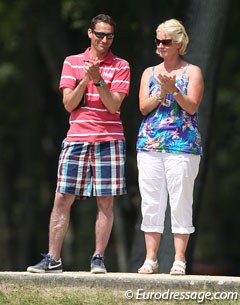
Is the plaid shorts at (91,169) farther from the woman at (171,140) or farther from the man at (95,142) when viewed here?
the woman at (171,140)

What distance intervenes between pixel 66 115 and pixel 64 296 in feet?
38.7

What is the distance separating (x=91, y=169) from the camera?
10094 mm

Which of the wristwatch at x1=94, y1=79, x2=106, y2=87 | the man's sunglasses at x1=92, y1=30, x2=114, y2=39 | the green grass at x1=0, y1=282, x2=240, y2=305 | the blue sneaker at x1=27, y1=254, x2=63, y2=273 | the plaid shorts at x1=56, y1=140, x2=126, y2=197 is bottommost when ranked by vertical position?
the green grass at x1=0, y1=282, x2=240, y2=305

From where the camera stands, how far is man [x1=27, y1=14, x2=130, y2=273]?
393 inches

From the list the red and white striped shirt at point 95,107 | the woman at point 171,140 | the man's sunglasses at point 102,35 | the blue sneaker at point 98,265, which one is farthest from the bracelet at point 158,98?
the blue sneaker at point 98,265

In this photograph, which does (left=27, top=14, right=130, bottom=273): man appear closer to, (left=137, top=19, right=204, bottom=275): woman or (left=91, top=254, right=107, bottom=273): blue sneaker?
(left=91, top=254, right=107, bottom=273): blue sneaker

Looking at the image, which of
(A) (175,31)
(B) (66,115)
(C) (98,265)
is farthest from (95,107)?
(B) (66,115)

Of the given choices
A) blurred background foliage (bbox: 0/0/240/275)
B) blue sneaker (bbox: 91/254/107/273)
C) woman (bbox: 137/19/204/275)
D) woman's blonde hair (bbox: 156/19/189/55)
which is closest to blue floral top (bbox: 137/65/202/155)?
woman (bbox: 137/19/204/275)

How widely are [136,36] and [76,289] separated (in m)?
10.0

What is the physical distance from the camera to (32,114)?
25.6 m

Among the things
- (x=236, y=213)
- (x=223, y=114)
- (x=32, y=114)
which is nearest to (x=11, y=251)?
(x=32, y=114)

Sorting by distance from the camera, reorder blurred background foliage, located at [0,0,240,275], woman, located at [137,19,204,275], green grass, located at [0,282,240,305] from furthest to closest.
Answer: blurred background foliage, located at [0,0,240,275] < woman, located at [137,19,204,275] < green grass, located at [0,282,240,305]

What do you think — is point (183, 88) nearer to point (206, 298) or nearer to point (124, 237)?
point (206, 298)

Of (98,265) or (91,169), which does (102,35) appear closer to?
(91,169)
